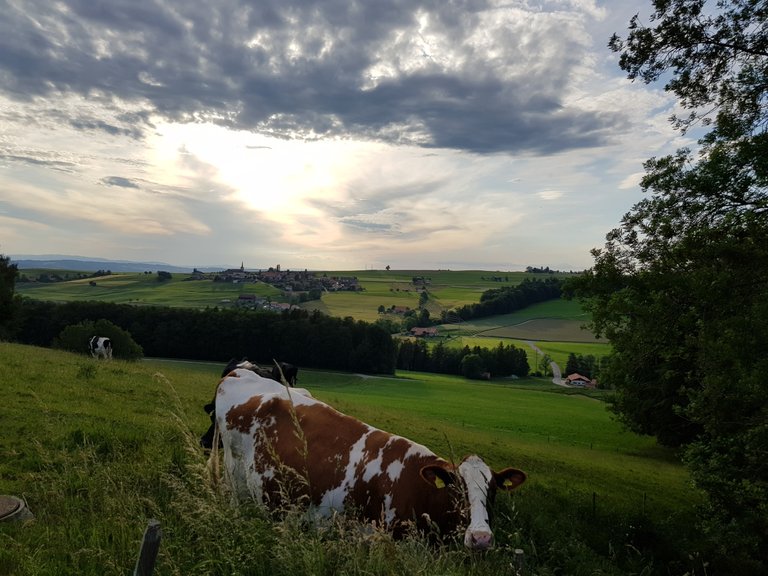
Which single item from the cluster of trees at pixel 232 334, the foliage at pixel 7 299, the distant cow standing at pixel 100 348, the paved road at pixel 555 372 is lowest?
the paved road at pixel 555 372

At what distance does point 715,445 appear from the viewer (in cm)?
1125

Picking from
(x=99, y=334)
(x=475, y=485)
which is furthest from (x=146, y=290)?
(x=475, y=485)

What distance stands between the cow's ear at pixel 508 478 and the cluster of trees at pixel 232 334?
244 ft

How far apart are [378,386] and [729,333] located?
59.1 m

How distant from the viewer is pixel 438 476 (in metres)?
5.76

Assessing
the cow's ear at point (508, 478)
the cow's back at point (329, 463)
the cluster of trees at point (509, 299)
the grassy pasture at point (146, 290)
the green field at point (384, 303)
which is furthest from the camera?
the cluster of trees at point (509, 299)

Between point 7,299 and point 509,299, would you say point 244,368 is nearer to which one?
point 7,299

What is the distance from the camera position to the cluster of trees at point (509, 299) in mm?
152250

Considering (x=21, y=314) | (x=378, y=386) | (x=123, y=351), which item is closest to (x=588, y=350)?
(x=378, y=386)

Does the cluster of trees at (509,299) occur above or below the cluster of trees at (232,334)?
above

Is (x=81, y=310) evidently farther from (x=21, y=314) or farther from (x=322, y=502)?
(x=322, y=502)

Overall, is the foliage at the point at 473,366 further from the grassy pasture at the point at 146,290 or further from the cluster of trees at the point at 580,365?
the grassy pasture at the point at 146,290

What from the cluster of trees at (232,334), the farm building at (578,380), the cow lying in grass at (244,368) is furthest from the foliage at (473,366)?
the cow lying in grass at (244,368)

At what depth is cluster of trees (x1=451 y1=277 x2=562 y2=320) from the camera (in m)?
152
